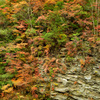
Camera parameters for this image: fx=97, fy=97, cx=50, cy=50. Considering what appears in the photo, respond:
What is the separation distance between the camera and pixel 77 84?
503cm

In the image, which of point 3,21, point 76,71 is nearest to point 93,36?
point 76,71

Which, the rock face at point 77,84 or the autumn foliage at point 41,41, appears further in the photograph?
the autumn foliage at point 41,41

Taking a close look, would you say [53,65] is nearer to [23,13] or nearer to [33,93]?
[33,93]

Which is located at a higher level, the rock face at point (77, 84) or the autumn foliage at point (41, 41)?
the autumn foliage at point (41, 41)

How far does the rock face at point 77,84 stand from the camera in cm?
468

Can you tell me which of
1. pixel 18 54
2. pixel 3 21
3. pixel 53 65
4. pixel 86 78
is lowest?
pixel 86 78

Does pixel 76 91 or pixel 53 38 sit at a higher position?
pixel 53 38

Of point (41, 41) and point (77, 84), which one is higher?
point (41, 41)

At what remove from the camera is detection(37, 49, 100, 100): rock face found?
468 cm

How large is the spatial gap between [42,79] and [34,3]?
5.81 m

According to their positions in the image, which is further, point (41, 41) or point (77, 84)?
point (41, 41)

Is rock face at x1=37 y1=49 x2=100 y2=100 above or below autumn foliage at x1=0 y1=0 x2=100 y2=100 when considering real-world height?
below

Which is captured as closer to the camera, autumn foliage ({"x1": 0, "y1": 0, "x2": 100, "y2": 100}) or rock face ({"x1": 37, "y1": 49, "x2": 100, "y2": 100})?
rock face ({"x1": 37, "y1": 49, "x2": 100, "y2": 100})

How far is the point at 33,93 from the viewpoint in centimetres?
552
